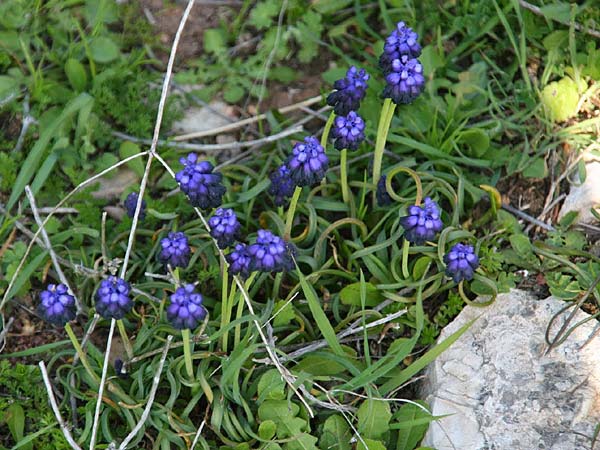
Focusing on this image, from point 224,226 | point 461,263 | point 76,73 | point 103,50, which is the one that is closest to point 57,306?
point 224,226

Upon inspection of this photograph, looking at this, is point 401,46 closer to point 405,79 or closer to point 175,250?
point 405,79

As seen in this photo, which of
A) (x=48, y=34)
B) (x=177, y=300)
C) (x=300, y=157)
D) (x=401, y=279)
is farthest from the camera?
(x=48, y=34)

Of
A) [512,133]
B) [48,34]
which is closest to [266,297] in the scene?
[512,133]

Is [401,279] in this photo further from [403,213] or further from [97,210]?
[97,210]

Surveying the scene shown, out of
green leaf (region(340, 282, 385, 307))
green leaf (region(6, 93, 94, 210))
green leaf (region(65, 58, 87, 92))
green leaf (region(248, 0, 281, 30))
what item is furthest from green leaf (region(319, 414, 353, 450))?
green leaf (region(248, 0, 281, 30))

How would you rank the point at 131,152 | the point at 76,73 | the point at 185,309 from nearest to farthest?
the point at 185,309 < the point at 131,152 < the point at 76,73

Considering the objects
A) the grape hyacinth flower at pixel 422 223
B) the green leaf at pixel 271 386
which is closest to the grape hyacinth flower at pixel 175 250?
the green leaf at pixel 271 386

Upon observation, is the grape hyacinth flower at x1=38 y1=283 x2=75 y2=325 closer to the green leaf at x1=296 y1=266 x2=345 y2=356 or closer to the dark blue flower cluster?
Result: the green leaf at x1=296 y1=266 x2=345 y2=356
